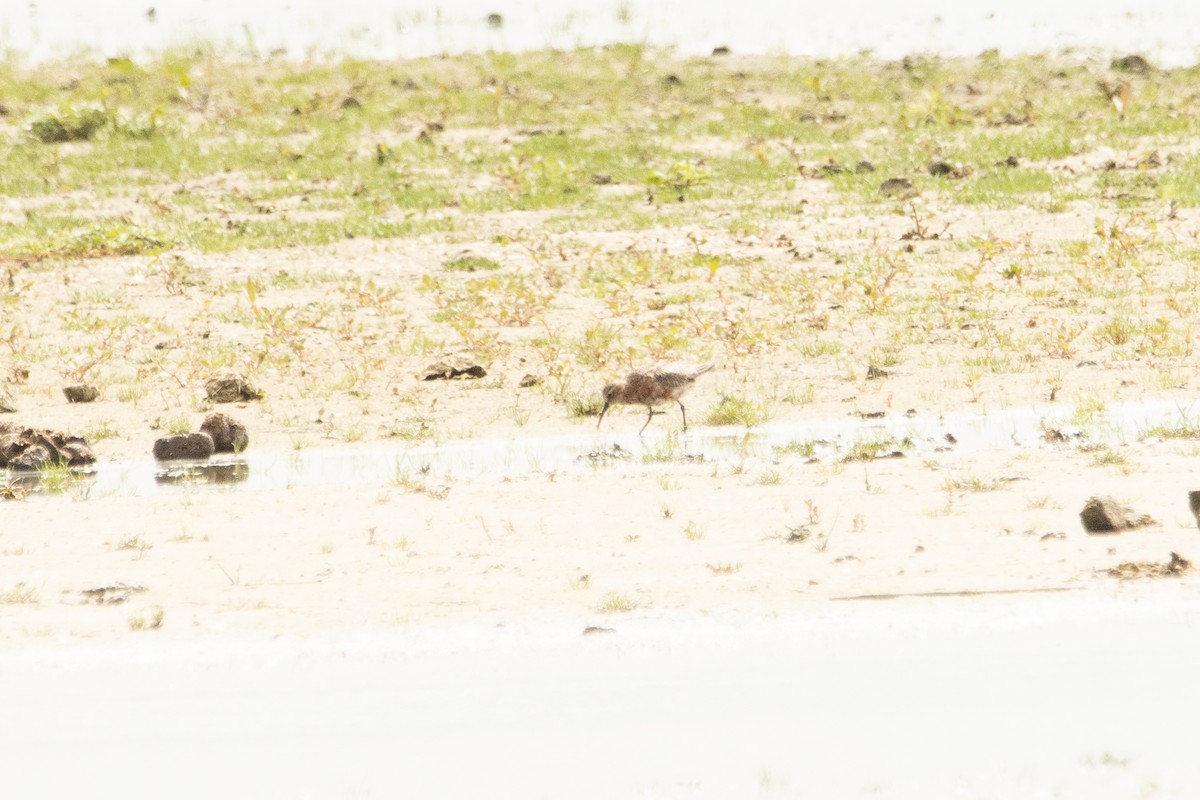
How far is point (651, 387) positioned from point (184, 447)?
2785 mm

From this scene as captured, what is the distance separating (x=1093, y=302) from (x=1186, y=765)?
858cm

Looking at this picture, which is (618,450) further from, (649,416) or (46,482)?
(46,482)

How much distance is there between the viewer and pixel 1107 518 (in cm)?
698

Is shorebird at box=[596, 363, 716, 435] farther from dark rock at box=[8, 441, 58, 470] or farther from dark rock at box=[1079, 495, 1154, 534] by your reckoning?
dark rock at box=[8, 441, 58, 470]

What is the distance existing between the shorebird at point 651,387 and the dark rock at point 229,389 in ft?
8.63

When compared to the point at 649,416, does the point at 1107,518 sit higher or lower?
higher

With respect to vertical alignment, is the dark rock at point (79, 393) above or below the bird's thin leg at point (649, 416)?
above

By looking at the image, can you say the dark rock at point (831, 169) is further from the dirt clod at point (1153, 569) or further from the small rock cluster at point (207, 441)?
the dirt clod at point (1153, 569)

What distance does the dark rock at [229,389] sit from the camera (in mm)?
10836

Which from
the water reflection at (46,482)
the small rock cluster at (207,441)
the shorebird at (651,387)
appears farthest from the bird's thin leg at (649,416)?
the water reflection at (46,482)

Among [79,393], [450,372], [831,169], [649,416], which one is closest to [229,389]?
[79,393]

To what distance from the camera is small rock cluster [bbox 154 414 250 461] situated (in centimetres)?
952

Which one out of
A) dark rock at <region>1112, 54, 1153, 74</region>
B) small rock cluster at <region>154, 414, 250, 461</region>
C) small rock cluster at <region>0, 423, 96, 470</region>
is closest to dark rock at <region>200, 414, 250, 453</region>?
small rock cluster at <region>154, 414, 250, 461</region>

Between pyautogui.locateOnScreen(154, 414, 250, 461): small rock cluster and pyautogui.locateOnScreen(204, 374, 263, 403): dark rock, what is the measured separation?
945mm
